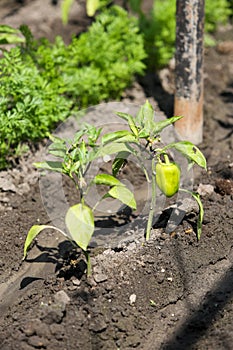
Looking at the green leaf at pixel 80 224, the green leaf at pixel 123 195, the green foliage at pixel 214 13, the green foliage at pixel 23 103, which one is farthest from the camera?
the green foliage at pixel 214 13

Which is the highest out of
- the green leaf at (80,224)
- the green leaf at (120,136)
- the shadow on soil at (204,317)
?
the green leaf at (120,136)

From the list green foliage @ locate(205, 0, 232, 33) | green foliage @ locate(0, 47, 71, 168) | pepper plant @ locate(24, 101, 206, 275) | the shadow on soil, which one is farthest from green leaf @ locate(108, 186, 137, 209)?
green foliage @ locate(205, 0, 232, 33)

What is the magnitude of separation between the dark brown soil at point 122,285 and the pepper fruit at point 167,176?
41cm

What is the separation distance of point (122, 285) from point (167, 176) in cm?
59

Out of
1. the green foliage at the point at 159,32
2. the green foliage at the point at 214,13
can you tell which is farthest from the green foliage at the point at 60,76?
the green foliage at the point at 214,13

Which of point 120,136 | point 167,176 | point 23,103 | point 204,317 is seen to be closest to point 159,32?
point 23,103

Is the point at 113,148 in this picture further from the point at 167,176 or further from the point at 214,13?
the point at 214,13

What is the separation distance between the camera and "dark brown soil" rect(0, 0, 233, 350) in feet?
8.62

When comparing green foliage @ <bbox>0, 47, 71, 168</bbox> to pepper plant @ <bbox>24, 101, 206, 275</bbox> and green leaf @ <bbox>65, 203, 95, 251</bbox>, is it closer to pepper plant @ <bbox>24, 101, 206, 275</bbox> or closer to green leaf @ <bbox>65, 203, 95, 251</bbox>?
pepper plant @ <bbox>24, 101, 206, 275</bbox>

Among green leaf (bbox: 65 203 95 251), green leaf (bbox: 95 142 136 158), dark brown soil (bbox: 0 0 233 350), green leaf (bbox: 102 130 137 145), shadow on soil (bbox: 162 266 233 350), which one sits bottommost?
shadow on soil (bbox: 162 266 233 350)

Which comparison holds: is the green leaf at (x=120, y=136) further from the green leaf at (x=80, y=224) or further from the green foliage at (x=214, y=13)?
the green foliage at (x=214, y=13)

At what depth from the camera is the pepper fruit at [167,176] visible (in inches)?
107

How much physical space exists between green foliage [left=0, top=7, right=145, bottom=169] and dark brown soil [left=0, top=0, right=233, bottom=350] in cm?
41

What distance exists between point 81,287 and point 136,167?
1.27m
